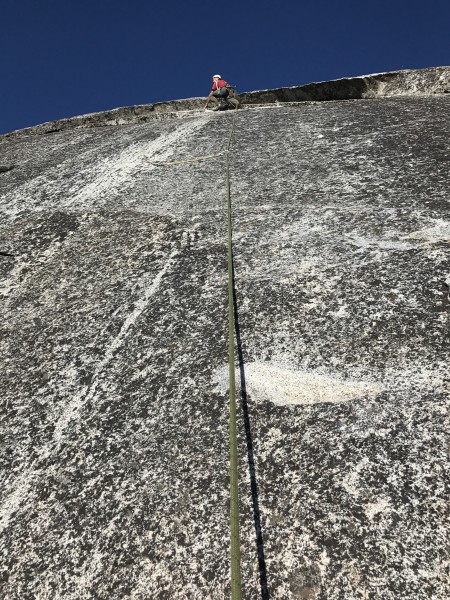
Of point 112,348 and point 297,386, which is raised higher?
point 112,348

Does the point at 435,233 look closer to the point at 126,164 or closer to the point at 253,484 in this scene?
the point at 253,484

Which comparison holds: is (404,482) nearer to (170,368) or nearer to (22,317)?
(170,368)

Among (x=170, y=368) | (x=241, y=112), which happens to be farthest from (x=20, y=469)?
→ (x=241, y=112)

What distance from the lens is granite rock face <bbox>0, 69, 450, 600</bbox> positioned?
1.82 metres

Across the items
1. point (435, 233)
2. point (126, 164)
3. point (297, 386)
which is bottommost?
point (297, 386)

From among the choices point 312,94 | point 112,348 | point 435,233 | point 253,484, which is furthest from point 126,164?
point 253,484

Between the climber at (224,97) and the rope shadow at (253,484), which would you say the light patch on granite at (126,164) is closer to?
the climber at (224,97)

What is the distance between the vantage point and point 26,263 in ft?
12.8

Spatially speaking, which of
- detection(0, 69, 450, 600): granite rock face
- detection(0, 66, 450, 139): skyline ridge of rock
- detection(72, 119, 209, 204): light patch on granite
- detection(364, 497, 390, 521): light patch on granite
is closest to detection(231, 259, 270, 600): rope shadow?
detection(0, 69, 450, 600): granite rock face

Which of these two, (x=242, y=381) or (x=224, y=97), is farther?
(x=224, y=97)

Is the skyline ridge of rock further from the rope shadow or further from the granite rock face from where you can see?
the rope shadow

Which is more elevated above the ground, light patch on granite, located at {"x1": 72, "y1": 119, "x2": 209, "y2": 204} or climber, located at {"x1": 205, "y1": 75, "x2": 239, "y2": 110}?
climber, located at {"x1": 205, "y1": 75, "x2": 239, "y2": 110}

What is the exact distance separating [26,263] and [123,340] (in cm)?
145

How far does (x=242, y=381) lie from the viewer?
2.47 metres
